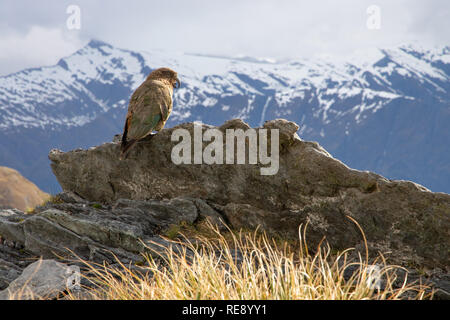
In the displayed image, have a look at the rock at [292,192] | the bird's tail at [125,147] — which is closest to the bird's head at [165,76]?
the rock at [292,192]

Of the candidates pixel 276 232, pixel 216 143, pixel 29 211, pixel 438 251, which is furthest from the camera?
pixel 29 211

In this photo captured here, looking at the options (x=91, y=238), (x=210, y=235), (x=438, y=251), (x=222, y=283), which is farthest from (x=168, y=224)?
(x=438, y=251)

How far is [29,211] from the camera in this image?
14.9 meters

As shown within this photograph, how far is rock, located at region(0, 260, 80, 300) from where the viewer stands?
8.98 metres

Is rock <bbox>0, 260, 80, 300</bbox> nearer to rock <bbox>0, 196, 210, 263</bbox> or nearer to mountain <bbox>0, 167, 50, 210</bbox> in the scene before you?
rock <bbox>0, 196, 210, 263</bbox>

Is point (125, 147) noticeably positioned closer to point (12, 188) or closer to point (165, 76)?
point (165, 76)

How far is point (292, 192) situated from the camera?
13.1 metres

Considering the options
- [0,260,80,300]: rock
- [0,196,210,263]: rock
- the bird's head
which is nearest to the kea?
the bird's head

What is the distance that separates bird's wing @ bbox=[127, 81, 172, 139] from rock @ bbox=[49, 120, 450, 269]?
66 centimetres

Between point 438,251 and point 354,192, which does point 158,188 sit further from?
point 438,251

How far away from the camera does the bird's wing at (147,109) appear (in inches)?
551

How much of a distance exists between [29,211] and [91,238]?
4224 millimetres

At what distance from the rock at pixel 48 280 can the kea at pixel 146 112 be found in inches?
203
